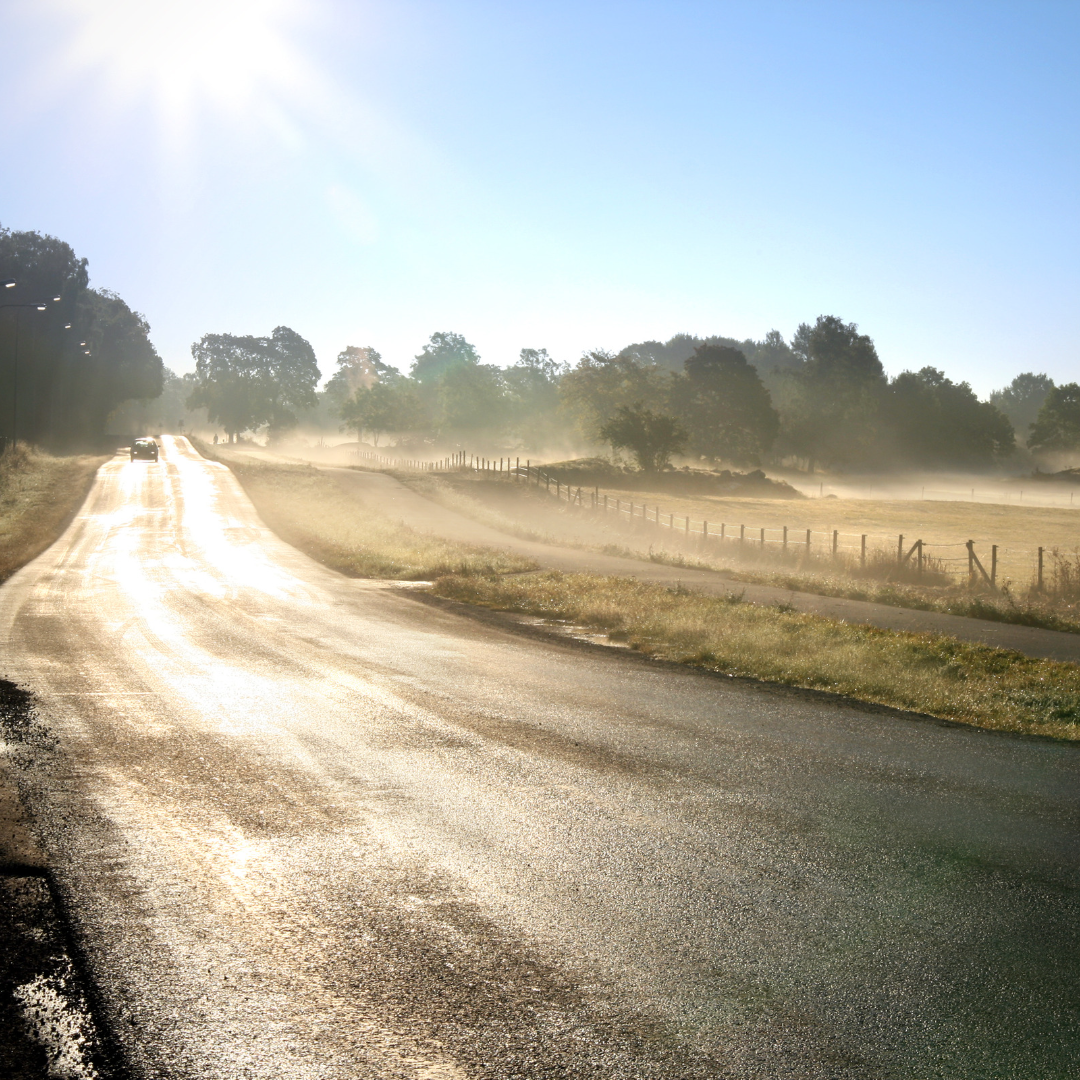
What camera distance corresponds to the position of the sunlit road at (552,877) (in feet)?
13.4

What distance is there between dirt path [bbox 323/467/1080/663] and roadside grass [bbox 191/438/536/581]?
174 centimetres

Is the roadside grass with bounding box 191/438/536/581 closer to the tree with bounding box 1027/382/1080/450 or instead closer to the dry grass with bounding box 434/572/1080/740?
the dry grass with bounding box 434/572/1080/740

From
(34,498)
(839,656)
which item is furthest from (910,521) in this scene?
(839,656)

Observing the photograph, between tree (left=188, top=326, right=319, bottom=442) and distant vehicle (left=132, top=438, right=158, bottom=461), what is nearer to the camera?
distant vehicle (left=132, top=438, right=158, bottom=461)

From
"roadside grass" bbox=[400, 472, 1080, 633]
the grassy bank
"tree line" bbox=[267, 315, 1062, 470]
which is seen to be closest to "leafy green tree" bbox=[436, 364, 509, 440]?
"tree line" bbox=[267, 315, 1062, 470]

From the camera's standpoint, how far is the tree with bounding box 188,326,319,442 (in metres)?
131

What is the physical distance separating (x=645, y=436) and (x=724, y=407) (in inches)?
867

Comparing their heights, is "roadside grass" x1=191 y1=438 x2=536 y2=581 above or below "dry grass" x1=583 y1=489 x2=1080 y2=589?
above

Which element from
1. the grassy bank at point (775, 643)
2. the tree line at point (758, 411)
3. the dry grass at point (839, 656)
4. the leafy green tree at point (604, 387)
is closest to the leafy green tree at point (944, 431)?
the tree line at point (758, 411)

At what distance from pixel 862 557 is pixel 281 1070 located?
26.2 m

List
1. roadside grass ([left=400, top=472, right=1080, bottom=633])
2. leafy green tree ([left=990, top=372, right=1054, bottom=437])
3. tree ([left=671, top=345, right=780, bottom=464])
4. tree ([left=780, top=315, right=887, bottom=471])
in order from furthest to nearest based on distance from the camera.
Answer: leafy green tree ([left=990, top=372, right=1054, bottom=437])
tree ([left=780, top=315, right=887, bottom=471])
tree ([left=671, top=345, right=780, bottom=464])
roadside grass ([left=400, top=472, right=1080, bottom=633])

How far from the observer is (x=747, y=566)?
30.5 m

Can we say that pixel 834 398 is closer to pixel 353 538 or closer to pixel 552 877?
pixel 353 538

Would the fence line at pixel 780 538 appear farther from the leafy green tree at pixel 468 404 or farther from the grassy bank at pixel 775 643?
the leafy green tree at pixel 468 404
